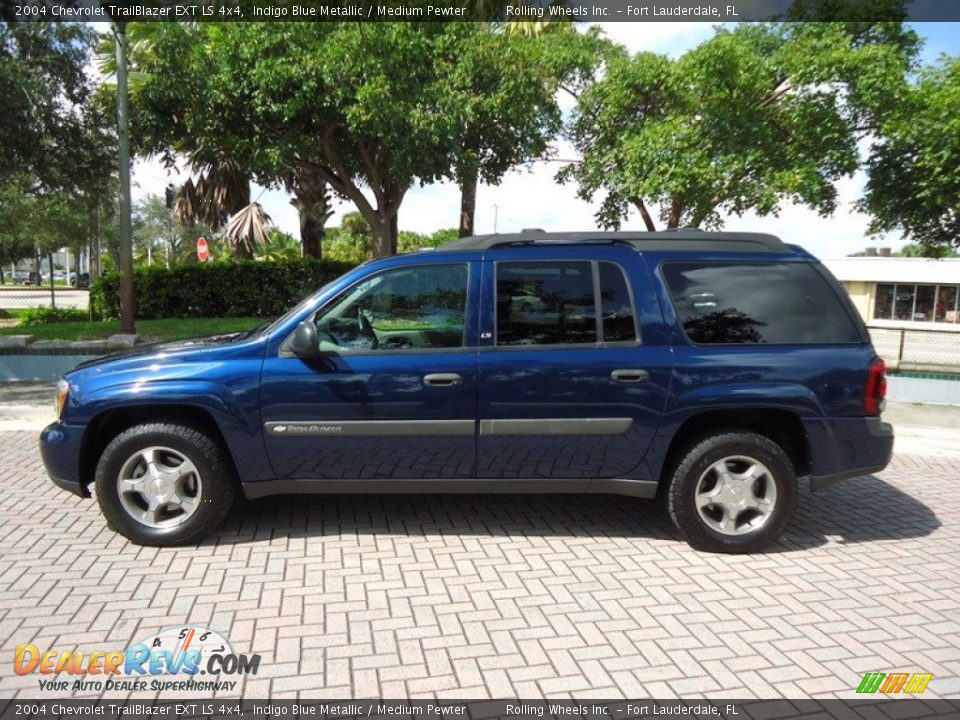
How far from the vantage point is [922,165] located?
10.7 metres

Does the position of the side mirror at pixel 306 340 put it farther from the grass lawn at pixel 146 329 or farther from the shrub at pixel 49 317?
the shrub at pixel 49 317

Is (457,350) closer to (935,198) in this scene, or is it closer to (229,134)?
(935,198)

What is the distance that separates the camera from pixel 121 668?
2.95 metres

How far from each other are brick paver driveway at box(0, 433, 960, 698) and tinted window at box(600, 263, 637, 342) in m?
1.35

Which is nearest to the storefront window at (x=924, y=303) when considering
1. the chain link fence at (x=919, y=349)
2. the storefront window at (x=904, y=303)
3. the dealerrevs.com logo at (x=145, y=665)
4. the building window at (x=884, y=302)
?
the storefront window at (x=904, y=303)

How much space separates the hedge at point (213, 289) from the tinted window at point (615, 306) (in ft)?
47.7

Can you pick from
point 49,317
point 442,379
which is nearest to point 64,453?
point 442,379

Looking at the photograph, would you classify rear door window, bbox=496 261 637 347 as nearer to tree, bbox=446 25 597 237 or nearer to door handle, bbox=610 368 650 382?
door handle, bbox=610 368 650 382

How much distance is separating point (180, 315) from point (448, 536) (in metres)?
15.5

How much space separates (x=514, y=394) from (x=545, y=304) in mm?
591

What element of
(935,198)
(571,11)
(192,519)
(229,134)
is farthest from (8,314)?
(935,198)

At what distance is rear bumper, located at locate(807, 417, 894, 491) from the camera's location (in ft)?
13.7

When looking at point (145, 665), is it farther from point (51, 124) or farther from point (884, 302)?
point (884, 302)

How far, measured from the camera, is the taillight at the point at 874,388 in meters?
4.15
